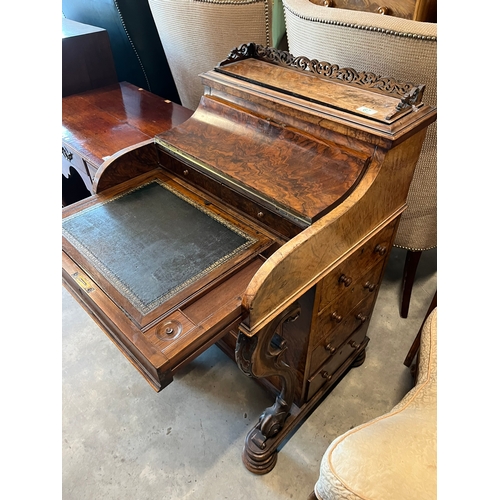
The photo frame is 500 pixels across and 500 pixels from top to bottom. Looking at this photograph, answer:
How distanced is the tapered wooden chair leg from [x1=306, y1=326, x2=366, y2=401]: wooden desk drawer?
16.2 inches

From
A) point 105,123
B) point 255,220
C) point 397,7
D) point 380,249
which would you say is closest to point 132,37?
point 105,123

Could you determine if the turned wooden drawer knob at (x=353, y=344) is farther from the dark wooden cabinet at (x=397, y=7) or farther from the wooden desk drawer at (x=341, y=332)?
the dark wooden cabinet at (x=397, y=7)

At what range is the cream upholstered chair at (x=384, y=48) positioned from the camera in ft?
3.85

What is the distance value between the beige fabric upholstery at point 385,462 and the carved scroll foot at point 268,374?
0.94 feet

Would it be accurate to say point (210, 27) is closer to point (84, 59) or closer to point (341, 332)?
point (84, 59)

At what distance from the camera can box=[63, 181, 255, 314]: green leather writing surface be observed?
36.3 inches

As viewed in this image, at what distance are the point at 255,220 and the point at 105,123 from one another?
120 cm

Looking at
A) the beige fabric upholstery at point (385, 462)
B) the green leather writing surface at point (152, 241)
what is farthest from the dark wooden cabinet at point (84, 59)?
the beige fabric upholstery at point (385, 462)

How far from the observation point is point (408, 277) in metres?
1.88

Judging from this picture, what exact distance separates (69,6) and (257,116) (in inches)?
89.0

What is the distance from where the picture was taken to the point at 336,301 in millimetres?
1203

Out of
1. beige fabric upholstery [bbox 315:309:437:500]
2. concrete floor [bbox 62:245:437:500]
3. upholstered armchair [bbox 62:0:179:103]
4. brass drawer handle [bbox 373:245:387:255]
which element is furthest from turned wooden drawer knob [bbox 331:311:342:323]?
upholstered armchair [bbox 62:0:179:103]

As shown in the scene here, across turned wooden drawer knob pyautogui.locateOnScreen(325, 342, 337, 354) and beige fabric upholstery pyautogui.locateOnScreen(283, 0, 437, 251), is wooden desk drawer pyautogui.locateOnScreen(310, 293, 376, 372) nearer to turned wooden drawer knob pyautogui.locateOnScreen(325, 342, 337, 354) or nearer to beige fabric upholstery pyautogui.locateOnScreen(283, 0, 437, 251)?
turned wooden drawer knob pyautogui.locateOnScreen(325, 342, 337, 354)

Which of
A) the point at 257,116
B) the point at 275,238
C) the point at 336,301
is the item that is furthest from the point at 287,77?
the point at 336,301
